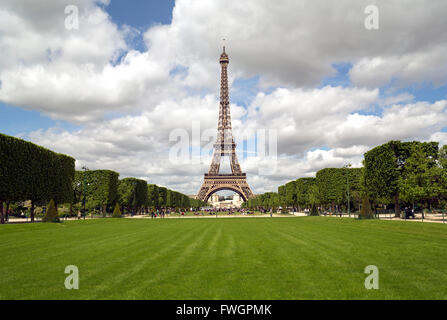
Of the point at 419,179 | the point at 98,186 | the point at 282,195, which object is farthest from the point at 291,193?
the point at 98,186

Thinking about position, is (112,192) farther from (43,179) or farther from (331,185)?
(331,185)

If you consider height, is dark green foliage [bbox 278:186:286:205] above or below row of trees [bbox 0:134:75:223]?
below

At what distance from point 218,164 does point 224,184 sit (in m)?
7.84

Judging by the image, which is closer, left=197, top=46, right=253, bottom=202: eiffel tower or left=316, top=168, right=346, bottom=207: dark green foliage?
left=316, top=168, right=346, bottom=207: dark green foliage

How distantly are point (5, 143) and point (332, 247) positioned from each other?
101 ft

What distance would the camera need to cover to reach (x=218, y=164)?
101 metres

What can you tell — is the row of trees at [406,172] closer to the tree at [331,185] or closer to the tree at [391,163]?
the tree at [391,163]

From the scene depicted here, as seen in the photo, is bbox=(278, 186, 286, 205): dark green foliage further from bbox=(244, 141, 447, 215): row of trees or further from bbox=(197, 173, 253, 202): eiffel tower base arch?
bbox=(244, 141, 447, 215): row of trees

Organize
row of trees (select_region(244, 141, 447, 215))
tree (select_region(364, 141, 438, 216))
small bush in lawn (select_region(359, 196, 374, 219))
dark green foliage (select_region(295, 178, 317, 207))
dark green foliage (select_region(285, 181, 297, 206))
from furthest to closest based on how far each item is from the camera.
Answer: dark green foliage (select_region(285, 181, 297, 206)) < dark green foliage (select_region(295, 178, 317, 207)) < tree (select_region(364, 141, 438, 216)) < small bush in lawn (select_region(359, 196, 374, 219)) < row of trees (select_region(244, 141, 447, 215))

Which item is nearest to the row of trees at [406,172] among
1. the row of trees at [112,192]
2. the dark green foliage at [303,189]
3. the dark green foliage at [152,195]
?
the dark green foliage at [303,189]

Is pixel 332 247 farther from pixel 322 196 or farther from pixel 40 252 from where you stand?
pixel 322 196

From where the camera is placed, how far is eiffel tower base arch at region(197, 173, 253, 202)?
9450 cm

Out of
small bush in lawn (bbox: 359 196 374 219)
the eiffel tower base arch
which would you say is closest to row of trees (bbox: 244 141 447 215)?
small bush in lawn (bbox: 359 196 374 219)
